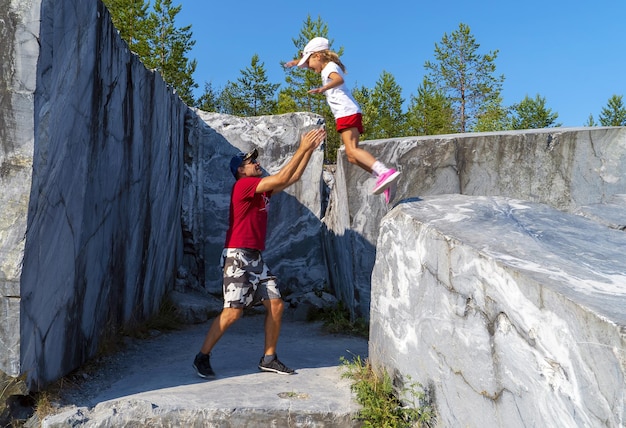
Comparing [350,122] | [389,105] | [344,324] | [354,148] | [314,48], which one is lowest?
[344,324]

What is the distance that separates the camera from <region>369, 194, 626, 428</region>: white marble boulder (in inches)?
74.1

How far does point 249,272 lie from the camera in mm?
3742

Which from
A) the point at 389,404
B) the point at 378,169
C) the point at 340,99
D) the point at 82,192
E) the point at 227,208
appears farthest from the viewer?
the point at 227,208

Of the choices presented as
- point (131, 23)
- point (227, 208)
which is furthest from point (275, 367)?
point (131, 23)

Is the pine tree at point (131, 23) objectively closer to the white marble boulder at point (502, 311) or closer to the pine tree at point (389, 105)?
the pine tree at point (389, 105)

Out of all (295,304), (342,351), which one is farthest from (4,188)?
(295,304)

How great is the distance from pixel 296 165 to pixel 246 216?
1.59ft

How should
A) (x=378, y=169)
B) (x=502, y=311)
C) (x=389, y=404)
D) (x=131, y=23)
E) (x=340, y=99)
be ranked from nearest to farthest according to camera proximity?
(x=502, y=311)
(x=389, y=404)
(x=378, y=169)
(x=340, y=99)
(x=131, y=23)

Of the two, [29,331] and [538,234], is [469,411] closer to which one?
[538,234]

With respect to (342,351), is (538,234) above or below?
above

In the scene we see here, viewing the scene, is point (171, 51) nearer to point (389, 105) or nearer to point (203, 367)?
point (389, 105)

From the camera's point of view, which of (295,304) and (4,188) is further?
(295,304)

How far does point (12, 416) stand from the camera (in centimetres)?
308

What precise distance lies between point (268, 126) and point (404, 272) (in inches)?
205
